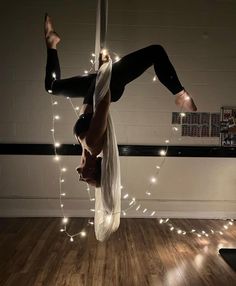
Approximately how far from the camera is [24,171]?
372 cm

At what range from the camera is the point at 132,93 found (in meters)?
3.70

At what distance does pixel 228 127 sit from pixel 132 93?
1132 millimetres

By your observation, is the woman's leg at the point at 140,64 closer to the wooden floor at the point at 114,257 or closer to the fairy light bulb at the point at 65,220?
the wooden floor at the point at 114,257

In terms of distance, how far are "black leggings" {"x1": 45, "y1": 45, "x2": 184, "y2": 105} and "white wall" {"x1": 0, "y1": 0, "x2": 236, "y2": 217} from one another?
7.10ft

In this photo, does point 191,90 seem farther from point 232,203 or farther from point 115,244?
point 115,244

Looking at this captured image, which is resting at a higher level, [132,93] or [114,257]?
[132,93]

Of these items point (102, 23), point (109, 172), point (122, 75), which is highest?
point (102, 23)

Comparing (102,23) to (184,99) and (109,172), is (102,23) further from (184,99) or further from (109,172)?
(109,172)

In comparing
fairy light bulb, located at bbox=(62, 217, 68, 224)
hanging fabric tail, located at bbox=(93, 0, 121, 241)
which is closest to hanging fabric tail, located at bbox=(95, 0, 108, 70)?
hanging fabric tail, located at bbox=(93, 0, 121, 241)

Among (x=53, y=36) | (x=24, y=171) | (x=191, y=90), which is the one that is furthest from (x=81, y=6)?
(x=53, y=36)

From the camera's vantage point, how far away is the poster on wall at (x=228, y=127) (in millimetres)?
3740

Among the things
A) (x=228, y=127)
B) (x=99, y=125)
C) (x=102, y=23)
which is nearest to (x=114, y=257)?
(x=99, y=125)

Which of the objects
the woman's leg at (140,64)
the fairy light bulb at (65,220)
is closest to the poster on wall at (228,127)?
the fairy light bulb at (65,220)

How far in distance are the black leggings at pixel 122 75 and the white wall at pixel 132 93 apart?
2.17 meters
